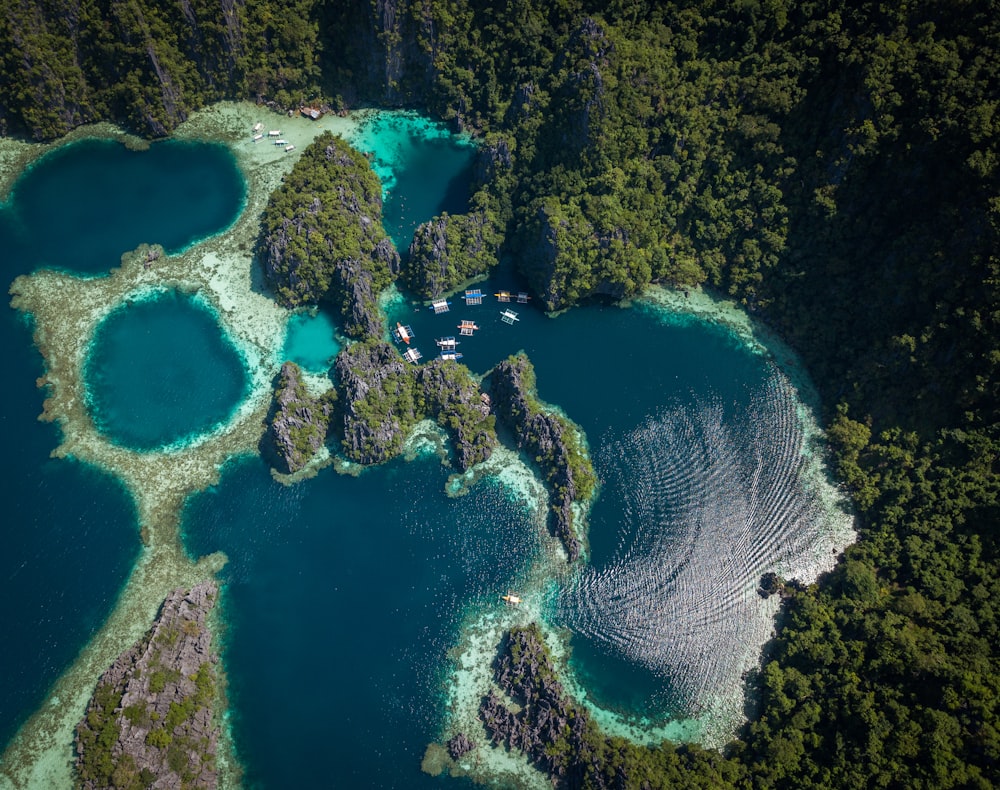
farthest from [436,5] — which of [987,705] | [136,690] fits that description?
[987,705]

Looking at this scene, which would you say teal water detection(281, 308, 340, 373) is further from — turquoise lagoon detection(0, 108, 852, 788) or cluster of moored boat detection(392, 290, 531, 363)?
cluster of moored boat detection(392, 290, 531, 363)

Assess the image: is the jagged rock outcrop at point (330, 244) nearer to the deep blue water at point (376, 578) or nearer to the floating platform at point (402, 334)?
the floating platform at point (402, 334)

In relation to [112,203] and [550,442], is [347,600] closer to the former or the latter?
[550,442]

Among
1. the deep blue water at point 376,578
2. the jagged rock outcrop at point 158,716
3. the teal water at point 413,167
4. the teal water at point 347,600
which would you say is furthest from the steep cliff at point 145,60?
the jagged rock outcrop at point 158,716

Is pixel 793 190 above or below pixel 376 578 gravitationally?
above

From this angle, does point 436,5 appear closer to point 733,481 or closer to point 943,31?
point 943,31

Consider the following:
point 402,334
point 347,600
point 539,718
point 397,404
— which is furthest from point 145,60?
point 539,718
